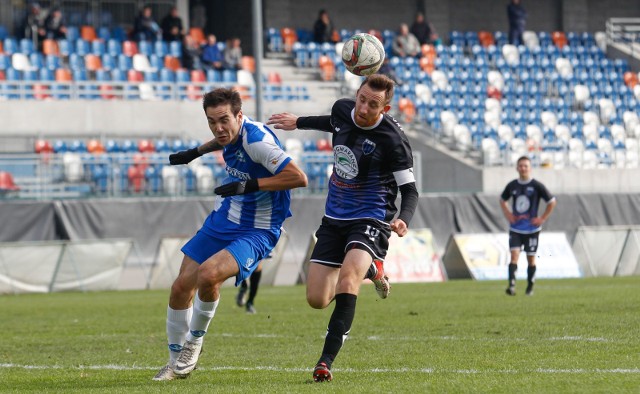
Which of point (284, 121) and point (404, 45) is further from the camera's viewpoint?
point (404, 45)

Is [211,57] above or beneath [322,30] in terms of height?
beneath

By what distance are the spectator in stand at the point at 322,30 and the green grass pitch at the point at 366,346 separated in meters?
19.0

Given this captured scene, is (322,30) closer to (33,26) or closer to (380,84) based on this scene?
(33,26)

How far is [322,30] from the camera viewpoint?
37281 mm

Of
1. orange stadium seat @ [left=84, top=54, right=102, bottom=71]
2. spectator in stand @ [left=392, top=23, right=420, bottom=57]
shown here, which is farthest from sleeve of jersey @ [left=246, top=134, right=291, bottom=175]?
spectator in stand @ [left=392, top=23, right=420, bottom=57]

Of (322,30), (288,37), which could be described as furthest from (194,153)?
(288,37)

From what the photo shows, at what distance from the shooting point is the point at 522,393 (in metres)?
7.18

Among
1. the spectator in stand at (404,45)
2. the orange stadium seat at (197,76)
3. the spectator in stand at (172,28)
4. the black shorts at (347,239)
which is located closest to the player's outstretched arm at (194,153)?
the black shorts at (347,239)

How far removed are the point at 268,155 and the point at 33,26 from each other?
86.6ft

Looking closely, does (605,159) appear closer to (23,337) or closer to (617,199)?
(617,199)

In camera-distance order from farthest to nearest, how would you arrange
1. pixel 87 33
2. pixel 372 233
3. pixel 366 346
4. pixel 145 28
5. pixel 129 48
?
pixel 87 33, pixel 145 28, pixel 129 48, pixel 366 346, pixel 372 233

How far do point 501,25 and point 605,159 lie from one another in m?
12.5

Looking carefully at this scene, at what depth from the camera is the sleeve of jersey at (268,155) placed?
338 inches

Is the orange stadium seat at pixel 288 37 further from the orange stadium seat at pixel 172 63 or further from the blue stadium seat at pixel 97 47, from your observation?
the blue stadium seat at pixel 97 47
